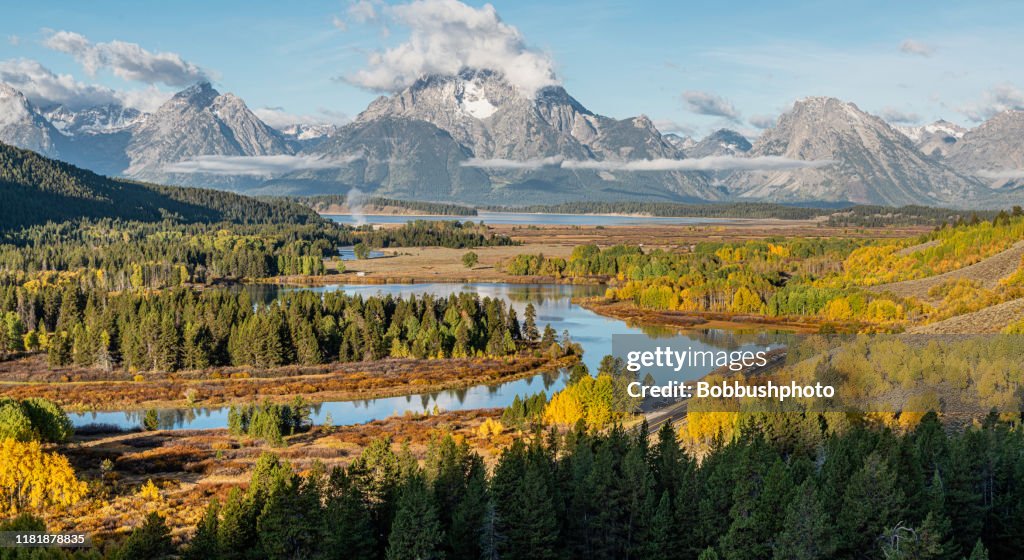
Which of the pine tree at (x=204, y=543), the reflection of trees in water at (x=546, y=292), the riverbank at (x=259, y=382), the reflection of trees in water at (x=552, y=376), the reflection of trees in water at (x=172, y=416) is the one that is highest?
the reflection of trees in water at (x=546, y=292)

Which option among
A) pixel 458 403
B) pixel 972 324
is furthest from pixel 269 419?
pixel 972 324

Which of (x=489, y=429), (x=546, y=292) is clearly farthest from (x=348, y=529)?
(x=546, y=292)

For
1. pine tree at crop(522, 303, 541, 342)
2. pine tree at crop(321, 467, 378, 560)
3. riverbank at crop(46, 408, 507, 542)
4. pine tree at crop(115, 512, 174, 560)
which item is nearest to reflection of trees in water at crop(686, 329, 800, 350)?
pine tree at crop(522, 303, 541, 342)

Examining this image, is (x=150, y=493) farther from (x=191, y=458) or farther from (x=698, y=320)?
(x=698, y=320)

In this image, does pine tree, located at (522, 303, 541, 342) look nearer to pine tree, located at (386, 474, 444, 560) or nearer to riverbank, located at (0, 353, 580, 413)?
riverbank, located at (0, 353, 580, 413)

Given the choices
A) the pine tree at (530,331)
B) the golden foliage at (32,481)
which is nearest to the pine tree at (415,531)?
the golden foliage at (32,481)

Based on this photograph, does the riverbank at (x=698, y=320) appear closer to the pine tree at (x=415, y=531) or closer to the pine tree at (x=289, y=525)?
the pine tree at (x=415, y=531)
